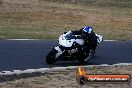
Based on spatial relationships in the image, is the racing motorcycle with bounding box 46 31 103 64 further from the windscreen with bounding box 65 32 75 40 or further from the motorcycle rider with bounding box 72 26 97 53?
the motorcycle rider with bounding box 72 26 97 53

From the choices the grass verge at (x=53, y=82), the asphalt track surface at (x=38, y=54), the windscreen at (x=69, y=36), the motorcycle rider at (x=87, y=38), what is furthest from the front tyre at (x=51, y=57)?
the grass verge at (x=53, y=82)

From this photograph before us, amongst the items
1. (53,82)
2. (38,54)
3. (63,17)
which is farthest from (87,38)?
(63,17)

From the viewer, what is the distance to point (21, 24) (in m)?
31.5

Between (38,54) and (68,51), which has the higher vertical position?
(68,51)

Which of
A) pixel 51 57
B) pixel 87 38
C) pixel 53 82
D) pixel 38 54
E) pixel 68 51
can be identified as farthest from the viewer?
pixel 38 54

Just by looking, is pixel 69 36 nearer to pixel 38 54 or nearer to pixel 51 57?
pixel 51 57

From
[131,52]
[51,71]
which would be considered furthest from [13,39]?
[51,71]

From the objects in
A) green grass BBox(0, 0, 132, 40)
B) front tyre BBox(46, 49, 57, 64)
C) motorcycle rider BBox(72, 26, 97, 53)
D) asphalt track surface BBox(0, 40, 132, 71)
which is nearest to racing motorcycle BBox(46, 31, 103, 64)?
front tyre BBox(46, 49, 57, 64)

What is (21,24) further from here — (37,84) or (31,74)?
(37,84)

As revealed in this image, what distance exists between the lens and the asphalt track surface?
17.2 m

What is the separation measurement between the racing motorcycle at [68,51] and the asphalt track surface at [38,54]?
26 cm

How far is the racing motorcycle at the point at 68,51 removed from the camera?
682 inches

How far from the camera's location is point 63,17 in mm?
35156

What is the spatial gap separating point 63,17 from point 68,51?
58.6 ft
